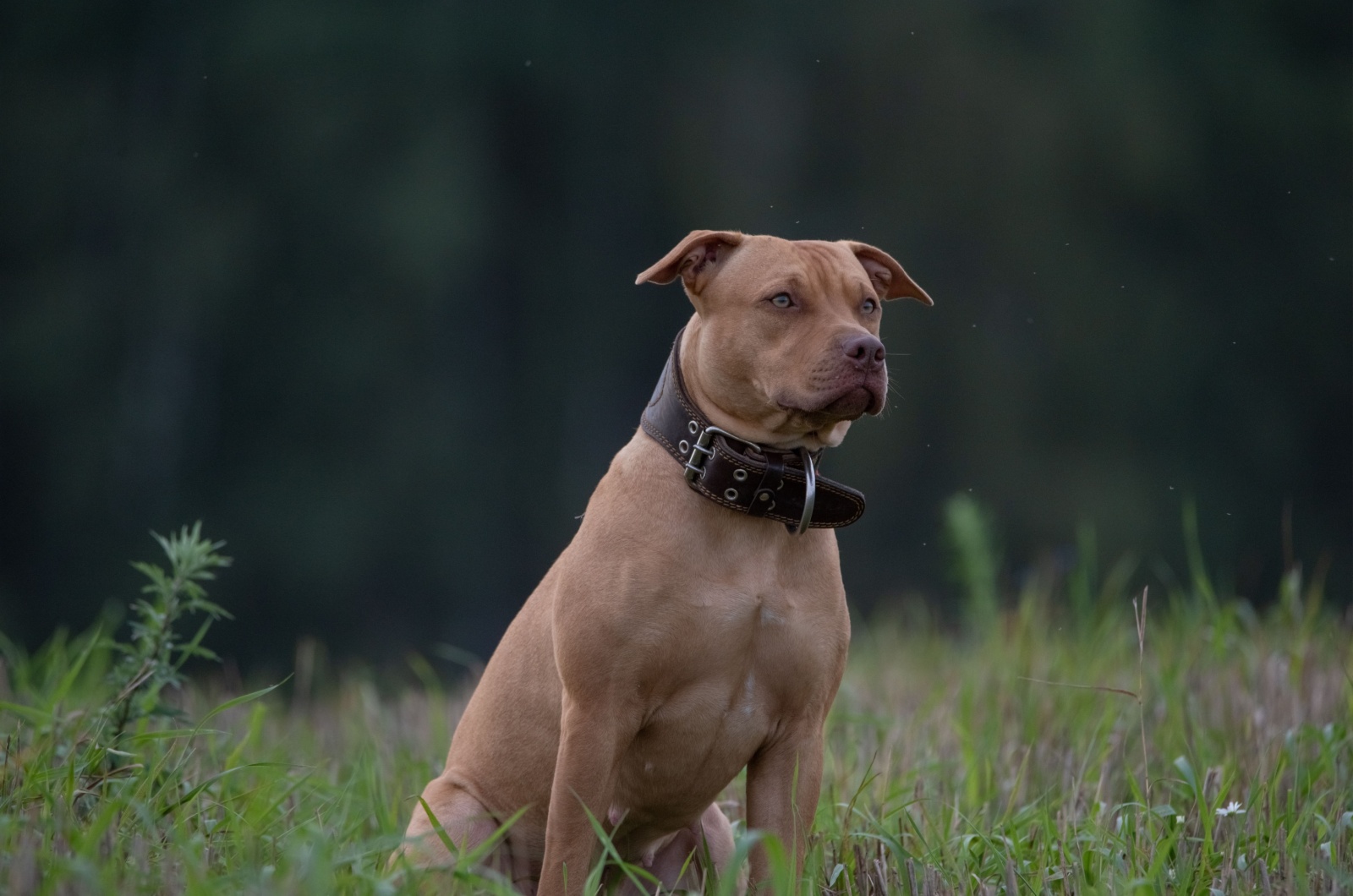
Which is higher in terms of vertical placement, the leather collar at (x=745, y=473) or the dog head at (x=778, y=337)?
the dog head at (x=778, y=337)

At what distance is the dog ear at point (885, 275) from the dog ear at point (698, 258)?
43 cm

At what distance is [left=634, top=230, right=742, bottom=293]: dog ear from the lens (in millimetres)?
3607

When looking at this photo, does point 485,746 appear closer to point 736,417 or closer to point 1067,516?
point 736,417

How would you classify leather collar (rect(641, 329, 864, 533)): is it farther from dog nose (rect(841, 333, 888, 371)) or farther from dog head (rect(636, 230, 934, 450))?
dog nose (rect(841, 333, 888, 371))

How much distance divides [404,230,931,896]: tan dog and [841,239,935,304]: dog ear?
0.88 feet

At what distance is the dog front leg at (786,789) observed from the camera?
134 inches

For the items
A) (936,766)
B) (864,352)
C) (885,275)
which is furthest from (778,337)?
(936,766)

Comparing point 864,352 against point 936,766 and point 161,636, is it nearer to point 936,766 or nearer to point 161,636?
point 936,766

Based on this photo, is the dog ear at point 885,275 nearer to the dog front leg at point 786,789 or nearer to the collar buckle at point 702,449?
the collar buckle at point 702,449

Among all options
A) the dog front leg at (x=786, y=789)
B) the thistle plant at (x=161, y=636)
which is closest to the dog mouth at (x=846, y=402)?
the dog front leg at (x=786, y=789)

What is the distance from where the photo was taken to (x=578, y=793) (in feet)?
10.6

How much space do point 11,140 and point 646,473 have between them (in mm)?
17078

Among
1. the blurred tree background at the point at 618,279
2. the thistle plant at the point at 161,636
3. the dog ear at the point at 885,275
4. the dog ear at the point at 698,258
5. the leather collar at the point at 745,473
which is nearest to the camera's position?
the leather collar at the point at 745,473

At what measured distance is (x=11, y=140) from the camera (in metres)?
17.8
